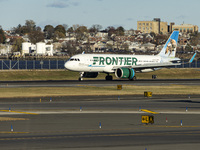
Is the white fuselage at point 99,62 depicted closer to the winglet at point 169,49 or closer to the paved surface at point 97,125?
the winglet at point 169,49

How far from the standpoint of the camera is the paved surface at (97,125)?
23.9 metres

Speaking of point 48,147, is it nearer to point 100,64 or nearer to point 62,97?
point 62,97

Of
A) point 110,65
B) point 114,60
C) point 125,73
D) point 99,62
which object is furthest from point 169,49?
point 99,62

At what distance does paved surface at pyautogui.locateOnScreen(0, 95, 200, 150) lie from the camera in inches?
940

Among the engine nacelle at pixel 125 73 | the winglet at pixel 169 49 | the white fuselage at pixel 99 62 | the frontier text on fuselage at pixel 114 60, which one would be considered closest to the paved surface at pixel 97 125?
the white fuselage at pixel 99 62

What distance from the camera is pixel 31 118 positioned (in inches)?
1339

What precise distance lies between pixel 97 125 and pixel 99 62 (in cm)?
5079

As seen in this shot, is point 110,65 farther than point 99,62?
Yes

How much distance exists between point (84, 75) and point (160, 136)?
57.3 metres

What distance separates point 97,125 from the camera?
30297 mm

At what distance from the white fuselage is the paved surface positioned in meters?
31.0

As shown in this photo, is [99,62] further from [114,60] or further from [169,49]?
[169,49]

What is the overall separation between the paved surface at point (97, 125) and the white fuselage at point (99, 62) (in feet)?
102

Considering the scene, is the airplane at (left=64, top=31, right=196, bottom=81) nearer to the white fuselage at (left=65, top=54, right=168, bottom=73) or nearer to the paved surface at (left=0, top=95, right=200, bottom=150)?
the white fuselage at (left=65, top=54, right=168, bottom=73)
